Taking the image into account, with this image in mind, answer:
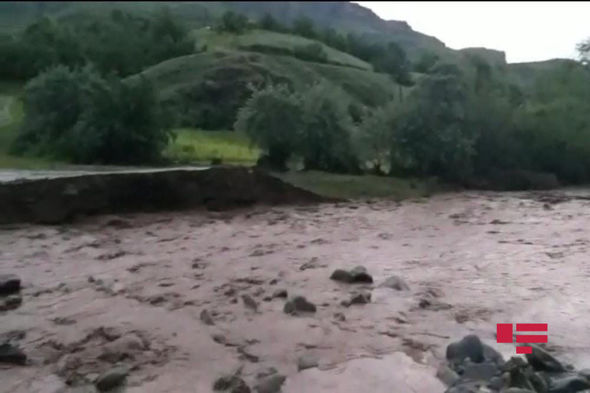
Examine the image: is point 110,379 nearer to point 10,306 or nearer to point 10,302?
point 10,306

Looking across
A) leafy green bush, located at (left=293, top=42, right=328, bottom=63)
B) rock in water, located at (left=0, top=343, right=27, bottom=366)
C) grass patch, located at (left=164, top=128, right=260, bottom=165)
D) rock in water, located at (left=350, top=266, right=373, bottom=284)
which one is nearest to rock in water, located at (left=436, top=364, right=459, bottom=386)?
rock in water, located at (left=350, top=266, right=373, bottom=284)

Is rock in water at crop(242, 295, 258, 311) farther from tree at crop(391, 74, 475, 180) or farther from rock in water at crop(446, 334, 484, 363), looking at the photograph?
tree at crop(391, 74, 475, 180)

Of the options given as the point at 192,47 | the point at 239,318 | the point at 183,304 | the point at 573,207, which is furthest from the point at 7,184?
the point at 192,47

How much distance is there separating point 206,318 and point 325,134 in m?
17.5

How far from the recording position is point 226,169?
20.0 meters

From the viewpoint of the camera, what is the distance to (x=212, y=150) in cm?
2686

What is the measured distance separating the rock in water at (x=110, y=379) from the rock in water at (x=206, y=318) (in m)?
1.86

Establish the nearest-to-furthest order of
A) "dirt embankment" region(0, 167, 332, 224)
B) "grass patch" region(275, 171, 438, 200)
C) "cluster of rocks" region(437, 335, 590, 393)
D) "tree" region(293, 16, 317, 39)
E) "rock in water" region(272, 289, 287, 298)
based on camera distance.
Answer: "cluster of rocks" region(437, 335, 590, 393) → "rock in water" region(272, 289, 287, 298) → "dirt embankment" region(0, 167, 332, 224) → "grass patch" region(275, 171, 438, 200) → "tree" region(293, 16, 317, 39)

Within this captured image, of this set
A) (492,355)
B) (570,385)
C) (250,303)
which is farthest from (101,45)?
(570,385)

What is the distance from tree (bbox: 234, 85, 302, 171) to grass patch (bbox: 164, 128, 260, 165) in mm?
727

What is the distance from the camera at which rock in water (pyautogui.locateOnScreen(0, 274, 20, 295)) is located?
1027 cm

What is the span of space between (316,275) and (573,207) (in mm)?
12080

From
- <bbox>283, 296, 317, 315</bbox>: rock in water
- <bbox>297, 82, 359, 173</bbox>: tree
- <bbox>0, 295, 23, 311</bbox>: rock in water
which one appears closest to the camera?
<bbox>283, 296, 317, 315</bbox>: rock in water

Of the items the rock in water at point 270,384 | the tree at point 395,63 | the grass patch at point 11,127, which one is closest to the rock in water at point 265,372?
the rock in water at point 270,384
